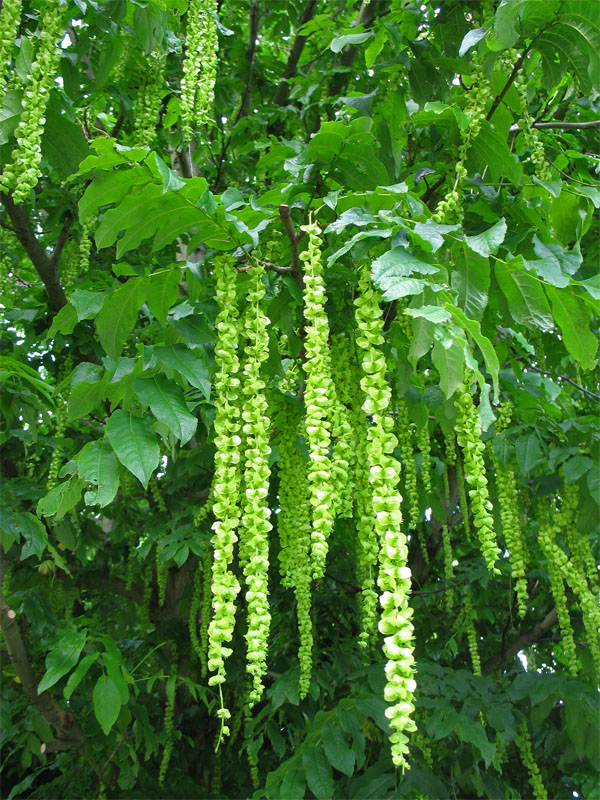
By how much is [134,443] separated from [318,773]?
1.83m

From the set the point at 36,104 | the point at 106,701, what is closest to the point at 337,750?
the point at 106,701

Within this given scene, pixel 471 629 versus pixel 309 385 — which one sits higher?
pixel 309 385

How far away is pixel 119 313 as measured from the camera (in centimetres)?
201

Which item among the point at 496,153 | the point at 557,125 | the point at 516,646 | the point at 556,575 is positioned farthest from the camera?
the point at 516,646

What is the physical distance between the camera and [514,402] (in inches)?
128

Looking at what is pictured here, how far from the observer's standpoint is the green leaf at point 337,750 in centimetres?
265

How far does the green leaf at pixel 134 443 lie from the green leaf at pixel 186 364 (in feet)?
0.61

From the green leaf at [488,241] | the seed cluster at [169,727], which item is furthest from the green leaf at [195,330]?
the seed cluster at [169,727]

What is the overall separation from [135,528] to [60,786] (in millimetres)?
1634

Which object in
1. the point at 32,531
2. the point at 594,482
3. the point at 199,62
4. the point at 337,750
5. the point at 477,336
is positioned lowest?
the point at 337,750

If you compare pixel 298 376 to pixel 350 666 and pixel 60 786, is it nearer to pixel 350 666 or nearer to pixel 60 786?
pixel 350 666

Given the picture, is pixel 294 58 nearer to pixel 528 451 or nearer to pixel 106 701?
pixel 528 451

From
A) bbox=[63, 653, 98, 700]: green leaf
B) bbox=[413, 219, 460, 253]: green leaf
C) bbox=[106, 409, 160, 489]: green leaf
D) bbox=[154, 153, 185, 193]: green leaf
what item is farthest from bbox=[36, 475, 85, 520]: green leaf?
bbox=[413, 219, 460, 253]: green leaf

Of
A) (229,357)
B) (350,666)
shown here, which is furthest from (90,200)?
(350,666)
